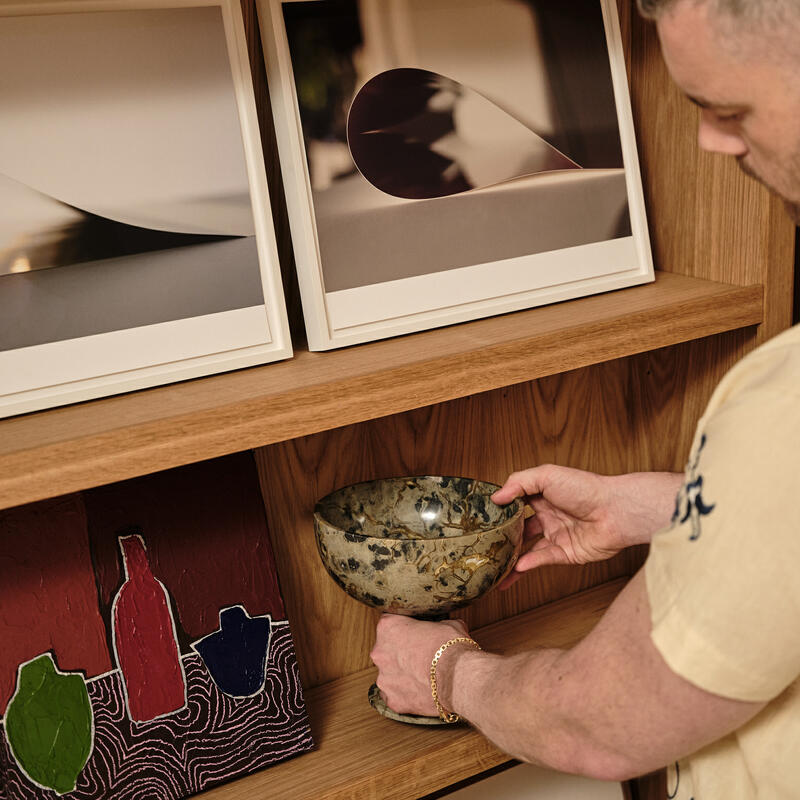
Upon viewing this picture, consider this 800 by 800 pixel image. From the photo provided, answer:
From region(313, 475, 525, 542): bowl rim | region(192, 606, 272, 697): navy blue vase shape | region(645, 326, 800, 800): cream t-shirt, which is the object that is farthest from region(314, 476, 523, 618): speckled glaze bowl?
region(645, 326, 800, 800): cream t-shirt

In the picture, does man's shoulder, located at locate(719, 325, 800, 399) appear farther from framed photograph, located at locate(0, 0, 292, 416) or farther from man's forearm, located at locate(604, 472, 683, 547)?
framed photograph, located at locate(0, 0, 292, 416)

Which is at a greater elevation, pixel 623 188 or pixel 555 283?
pixel 623 188

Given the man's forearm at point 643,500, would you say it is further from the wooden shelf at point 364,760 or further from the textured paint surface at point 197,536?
the textured paint surface at point 197,536

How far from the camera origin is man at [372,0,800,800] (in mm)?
607

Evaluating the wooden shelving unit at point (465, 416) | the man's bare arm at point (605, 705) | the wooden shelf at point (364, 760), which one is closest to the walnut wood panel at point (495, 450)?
the wooden shelving unit at point (465, 416)

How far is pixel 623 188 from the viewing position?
45.8 inches

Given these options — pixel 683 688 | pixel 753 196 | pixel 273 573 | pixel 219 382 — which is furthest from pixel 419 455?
pixel 683 688

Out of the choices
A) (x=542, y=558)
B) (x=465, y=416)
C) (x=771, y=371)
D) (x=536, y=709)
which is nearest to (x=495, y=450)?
(x=465, y=416)

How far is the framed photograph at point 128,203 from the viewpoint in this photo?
851 mm

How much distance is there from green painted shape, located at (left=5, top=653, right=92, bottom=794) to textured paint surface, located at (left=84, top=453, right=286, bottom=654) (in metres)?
0.08

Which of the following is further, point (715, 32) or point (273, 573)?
point (273, 573)

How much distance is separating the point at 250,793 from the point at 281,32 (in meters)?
0.78

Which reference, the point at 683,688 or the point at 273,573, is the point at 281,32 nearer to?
the point at 273,573

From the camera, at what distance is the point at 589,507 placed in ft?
3.59
